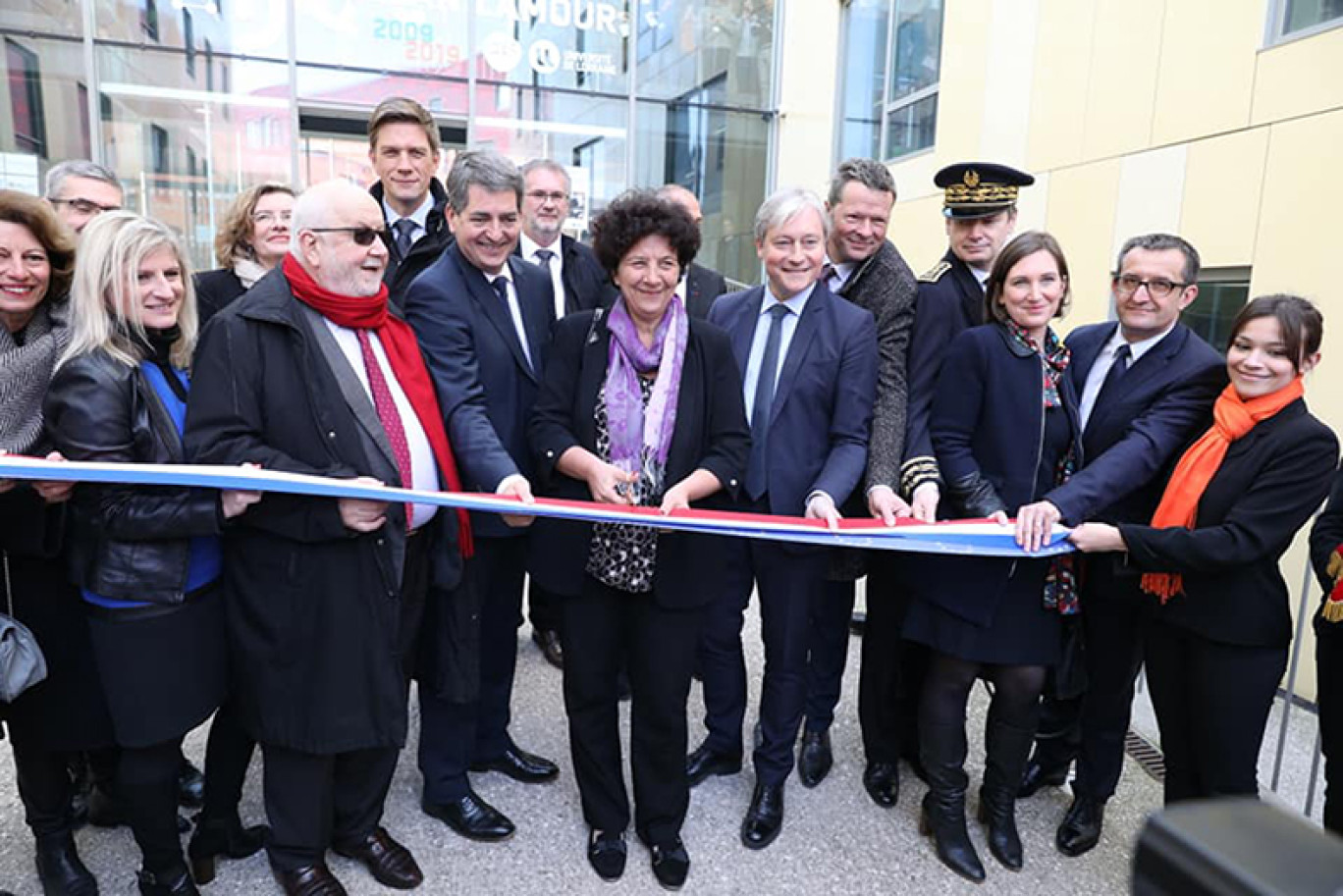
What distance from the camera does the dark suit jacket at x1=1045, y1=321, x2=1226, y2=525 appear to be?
272 centimetres

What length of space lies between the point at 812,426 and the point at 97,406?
7.03 feet

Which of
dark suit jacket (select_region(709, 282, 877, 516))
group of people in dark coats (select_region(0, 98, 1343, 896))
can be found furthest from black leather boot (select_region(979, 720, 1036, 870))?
dark suit jacket (select_region(709, 282, 877, 516))

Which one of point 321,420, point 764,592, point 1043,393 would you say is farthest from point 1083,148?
point 321,420

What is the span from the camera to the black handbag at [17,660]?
2.27m

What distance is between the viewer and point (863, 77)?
31.6 ft

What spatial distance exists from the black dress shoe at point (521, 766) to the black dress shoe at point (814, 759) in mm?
1008

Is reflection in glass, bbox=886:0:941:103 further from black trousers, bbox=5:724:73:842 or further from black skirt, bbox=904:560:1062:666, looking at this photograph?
black trousers, bbox=5:724:73:842

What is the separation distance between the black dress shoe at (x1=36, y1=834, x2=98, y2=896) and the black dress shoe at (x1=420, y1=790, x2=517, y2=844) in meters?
1.06

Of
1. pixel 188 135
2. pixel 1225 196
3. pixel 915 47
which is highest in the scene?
pixel 915 47

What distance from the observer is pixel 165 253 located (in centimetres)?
242

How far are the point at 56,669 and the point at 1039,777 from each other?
353 centimetres

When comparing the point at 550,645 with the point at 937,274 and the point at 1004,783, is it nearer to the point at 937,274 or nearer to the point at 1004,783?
the point at 1004,783

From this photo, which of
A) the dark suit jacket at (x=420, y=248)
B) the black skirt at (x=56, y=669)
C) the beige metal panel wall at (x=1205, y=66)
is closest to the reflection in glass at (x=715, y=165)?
the beige metal panel wall at (x=1205, y=66)

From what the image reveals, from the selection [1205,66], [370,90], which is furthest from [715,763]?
[370,90]
